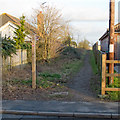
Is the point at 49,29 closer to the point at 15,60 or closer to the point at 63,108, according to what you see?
the point at 15,60

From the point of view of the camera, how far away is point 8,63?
11672mm

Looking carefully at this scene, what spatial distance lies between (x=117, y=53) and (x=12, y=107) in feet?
43.9

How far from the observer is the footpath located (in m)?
5.08

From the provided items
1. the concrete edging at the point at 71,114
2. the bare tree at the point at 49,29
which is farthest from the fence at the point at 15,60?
the concrete edging at the point at 71,114

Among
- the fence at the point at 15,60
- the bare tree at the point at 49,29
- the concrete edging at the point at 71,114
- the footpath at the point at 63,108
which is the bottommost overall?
the concrete edging at the point at 71,114

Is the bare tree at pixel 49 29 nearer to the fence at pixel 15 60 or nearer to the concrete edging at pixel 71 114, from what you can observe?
the fence at pixel 15 60

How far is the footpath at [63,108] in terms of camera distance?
5078 millimetres

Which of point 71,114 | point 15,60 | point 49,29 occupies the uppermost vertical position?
point 49,29

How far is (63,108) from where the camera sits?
5.51 meters

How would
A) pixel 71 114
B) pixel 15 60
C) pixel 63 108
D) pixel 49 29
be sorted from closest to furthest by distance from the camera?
pixel 71 114 → pixel 63 108 → pixel 15 60 → pixel 49 29

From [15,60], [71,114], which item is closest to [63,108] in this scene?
[71,114]

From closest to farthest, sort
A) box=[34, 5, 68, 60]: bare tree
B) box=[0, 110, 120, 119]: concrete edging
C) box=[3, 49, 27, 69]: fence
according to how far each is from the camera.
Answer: box=[0, 110, 120, 119]: concrete edging, box=[3, 49, 27, 69]: fence, box=[34, 5, 68, 60]: bare tree

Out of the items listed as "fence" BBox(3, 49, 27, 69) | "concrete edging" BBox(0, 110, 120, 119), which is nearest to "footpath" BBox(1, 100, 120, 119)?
"concrete edging" BBox(0, 110, 120, 119)

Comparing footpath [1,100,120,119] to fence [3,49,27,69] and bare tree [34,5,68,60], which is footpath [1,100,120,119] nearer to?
fence [3,49,27,69]
